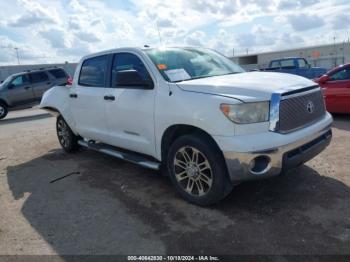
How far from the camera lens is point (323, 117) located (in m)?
4.35

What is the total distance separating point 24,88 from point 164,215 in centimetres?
1491

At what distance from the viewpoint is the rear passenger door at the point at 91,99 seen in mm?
5301

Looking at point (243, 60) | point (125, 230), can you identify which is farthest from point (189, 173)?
point (243, 60)

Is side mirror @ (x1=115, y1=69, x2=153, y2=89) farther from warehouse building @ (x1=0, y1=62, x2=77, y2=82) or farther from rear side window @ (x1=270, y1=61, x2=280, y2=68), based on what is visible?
warehouse building @ (x1=0, y1=62, x2=77, y2=82)

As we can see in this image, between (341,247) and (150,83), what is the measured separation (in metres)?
2.73

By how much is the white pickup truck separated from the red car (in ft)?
15.3

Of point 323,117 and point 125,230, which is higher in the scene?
point 323,117

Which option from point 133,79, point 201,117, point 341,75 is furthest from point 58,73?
point 201,117

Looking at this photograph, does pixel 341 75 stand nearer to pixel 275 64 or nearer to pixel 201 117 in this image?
pixel 201 117

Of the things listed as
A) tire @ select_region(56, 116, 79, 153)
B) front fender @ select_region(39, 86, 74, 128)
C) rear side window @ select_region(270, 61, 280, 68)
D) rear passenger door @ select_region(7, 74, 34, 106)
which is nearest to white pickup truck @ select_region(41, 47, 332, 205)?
front fender @ select_region(39, 86, 74, 128)

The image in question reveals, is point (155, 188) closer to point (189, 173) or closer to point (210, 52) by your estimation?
point (189, 173)

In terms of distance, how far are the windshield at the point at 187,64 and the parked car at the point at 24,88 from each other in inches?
514

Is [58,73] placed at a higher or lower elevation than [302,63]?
higher

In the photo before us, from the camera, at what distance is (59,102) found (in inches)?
259
